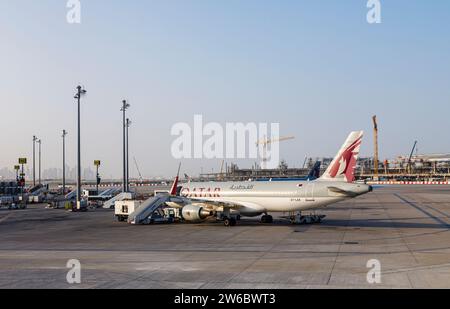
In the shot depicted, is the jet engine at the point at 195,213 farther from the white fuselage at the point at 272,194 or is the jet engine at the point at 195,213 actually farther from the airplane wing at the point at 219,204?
the white fuselage at the point at 272,194

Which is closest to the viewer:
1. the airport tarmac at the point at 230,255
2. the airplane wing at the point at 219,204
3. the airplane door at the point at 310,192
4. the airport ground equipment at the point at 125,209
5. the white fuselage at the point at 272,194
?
the airport tarmac at the point at 230,255

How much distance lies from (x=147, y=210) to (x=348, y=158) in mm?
19432

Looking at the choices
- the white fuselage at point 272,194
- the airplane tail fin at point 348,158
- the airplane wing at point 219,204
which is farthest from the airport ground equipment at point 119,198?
the airplane tail fin at point 348,158

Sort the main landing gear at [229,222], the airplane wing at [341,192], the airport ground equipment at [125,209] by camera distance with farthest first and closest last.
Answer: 1. the airport ground equipment at [125,209]
2. the main landing gear at [229,222]
3. the airplane wing at [341,192]

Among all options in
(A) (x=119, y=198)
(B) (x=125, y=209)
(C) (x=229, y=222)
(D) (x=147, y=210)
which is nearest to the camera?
(C) (x=229, y=222)

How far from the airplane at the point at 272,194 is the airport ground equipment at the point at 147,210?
0.71 m

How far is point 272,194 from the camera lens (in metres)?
41.9

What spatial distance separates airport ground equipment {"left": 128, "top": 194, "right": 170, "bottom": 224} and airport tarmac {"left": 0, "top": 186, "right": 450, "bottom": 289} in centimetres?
265

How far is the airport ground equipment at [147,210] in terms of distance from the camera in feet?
149

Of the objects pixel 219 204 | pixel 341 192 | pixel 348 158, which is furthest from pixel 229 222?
pixel 348 158

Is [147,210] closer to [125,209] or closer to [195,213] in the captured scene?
[125,209]

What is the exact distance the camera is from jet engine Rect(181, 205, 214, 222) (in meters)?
42.9

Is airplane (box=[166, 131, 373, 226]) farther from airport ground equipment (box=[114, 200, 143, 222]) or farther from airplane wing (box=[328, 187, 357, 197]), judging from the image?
airport ground equipment (box=[114, 200, 143, 222])

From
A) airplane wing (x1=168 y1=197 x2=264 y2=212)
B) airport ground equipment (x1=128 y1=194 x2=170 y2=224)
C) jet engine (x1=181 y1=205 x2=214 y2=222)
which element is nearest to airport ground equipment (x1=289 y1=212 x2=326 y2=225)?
airplane wing (x1=168 y1=197 x2=264 y2=212)
